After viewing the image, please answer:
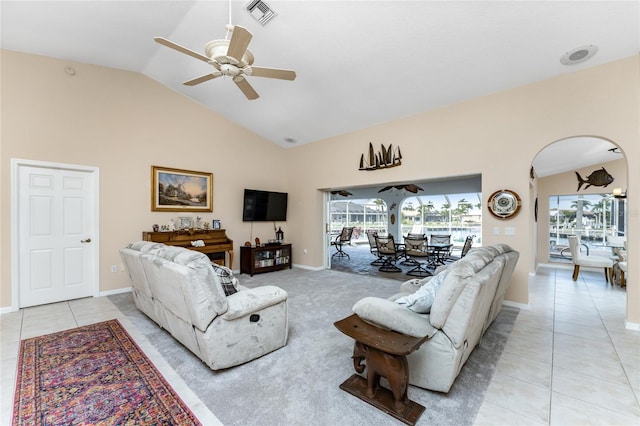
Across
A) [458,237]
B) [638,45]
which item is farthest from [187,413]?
[458,237]

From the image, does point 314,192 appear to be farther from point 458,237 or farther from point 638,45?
point 458,237

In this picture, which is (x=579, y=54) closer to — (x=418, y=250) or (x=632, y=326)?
(x=632, y=326)

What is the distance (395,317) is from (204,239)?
4381 millimetres

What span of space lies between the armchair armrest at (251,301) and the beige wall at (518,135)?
3.46 m

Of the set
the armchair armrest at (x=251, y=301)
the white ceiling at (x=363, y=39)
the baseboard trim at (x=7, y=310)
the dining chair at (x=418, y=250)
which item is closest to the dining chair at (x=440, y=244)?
the dining chair at (x=418, y=250)

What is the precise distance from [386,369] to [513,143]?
3.81 meters

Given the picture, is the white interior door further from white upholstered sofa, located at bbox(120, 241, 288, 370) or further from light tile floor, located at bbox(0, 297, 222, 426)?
white upholstered sofa, located at bbox(120, 241, 288, 370)

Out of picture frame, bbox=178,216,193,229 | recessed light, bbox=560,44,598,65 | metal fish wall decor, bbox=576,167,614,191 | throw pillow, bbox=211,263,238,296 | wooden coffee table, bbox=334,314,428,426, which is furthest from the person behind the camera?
metal fish wall decor, bbox=576,167,614,191

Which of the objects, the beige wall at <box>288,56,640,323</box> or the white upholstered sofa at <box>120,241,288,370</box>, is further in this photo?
the beige wall at <box>288,56,640,323</box>

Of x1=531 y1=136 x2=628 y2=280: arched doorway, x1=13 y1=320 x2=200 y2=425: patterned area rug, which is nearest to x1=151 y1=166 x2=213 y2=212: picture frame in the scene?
x1=13 y1=320 x2=200 y2=425: patterned area rug

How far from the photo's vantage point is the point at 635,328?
315 cm

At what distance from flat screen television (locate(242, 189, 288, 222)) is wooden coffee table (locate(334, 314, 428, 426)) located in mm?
4711

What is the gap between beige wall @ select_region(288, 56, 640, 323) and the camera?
319 centimetres

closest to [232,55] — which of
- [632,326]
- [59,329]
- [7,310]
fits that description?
[59,329]
